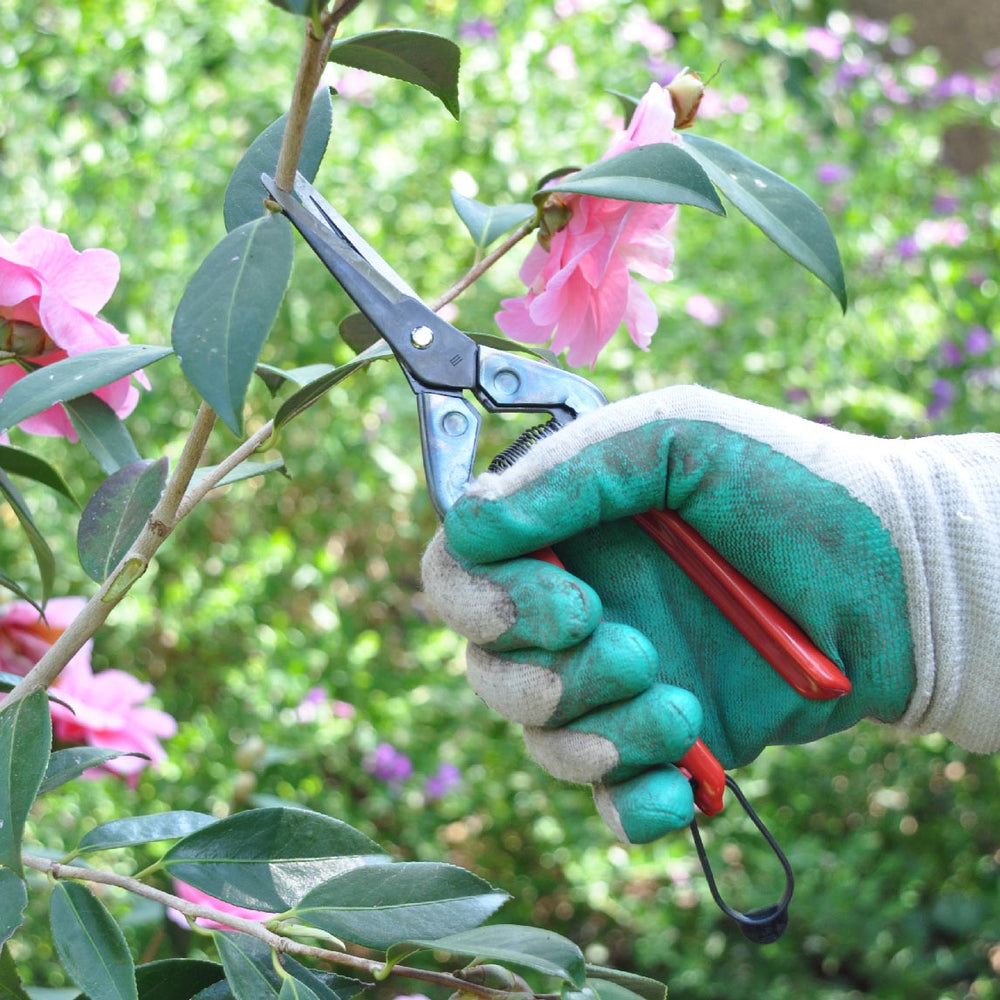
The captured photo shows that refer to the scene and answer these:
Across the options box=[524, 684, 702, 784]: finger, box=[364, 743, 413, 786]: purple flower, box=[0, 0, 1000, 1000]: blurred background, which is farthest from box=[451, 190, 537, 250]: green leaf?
box=[364, 743, 413, 786]: purple flower

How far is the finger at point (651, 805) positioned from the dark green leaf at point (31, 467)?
45 centimetres

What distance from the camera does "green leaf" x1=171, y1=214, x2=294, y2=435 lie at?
0.56m

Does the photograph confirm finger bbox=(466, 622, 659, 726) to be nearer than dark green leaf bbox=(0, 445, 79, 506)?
Yes

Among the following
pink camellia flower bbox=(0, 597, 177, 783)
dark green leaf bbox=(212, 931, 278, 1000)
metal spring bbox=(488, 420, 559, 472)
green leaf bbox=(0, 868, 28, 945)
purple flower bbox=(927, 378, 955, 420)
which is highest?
metal spring bbox=(488, 420, 559, 472)

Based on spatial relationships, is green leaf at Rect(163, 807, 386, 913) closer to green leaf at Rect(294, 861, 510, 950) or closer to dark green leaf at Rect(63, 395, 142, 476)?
green leaf at Rect(294, 861, 510, 950)

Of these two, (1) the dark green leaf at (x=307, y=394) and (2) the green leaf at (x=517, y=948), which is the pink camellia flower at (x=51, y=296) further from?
(2) the green leaf at (x=517, y=948)

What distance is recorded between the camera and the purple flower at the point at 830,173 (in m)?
3.11

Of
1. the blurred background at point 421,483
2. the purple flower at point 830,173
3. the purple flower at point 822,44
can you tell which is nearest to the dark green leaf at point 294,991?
the blurred background at point 421,483

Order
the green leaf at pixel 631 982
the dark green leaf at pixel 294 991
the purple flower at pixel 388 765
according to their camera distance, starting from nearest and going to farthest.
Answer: the dark green leaf at pixel 294 991
the green leaf at pixel 631 982
the purple flower at pixel 388 765

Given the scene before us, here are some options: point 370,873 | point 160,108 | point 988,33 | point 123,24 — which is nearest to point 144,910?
point 370,873

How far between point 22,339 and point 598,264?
0.39m

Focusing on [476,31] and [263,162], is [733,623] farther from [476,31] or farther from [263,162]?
[476,31]

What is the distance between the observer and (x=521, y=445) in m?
0.88

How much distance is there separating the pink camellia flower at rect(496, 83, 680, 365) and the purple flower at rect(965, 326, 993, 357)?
206 cm
